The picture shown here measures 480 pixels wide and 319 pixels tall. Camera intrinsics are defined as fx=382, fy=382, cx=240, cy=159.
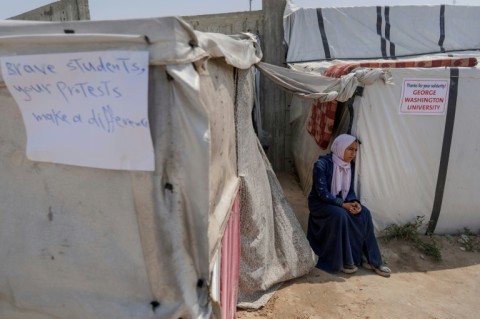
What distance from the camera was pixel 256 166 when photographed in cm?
291

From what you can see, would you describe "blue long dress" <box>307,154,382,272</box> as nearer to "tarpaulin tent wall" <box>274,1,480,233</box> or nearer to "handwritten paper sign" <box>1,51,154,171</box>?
"tarpaulin tent wall" <box>274,1,480,233</box>

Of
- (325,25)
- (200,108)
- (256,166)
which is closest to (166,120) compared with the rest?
(200,108)

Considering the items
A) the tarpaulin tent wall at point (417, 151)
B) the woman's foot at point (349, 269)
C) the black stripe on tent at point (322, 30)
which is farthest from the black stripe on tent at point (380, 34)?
the woman's foot at point (349, 269)

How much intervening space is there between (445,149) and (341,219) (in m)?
1.51

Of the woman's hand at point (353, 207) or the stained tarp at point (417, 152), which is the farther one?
the stained tarp at point (417, 152)

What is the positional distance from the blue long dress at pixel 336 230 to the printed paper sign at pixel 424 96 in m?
1.04

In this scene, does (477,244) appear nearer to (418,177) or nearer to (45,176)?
(418,177)

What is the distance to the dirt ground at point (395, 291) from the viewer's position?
10.4 ft

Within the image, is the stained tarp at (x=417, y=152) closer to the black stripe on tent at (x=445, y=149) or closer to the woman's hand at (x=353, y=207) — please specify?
the black stripe on tent at (x=445, y=149)

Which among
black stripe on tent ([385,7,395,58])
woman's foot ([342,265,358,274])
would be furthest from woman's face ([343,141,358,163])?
black stripe on tent ([385,7,395,58])

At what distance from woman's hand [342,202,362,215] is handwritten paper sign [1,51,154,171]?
291cm

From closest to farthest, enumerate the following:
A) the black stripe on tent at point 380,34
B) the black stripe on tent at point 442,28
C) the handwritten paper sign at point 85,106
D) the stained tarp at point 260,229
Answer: the handwritten paper sign at point 85,106, the stained tarp at point 260,229, the black stripe on tent at point 380,34, the black stripe on tent at point 442,28

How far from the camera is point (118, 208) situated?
1293mm

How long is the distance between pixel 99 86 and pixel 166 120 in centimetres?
23
